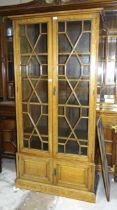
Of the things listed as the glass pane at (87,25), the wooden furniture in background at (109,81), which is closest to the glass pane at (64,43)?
the glass pane at (87,25)

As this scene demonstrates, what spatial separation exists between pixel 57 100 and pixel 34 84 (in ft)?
1.10

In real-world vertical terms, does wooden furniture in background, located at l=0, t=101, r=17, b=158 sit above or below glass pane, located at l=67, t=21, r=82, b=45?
below

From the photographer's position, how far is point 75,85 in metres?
2.20

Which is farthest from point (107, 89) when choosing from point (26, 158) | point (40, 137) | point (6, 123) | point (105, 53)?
point (6, 123)

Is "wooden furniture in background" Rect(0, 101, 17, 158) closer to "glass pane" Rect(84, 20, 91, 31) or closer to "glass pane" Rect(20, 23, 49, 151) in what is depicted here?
"glass pane" Rect(20, 23, 49, 151)

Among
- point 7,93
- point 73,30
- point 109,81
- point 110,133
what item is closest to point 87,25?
point 73,30

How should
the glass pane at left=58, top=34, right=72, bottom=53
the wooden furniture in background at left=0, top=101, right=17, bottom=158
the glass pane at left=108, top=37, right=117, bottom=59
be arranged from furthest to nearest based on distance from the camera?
the wooden furniture in background at left=0, top=101, right=17, bottom=158, the glass pane at left=108, top=37, right=117, bottom=59, the glass pane at left=58, top=34, right=72, bottom=53

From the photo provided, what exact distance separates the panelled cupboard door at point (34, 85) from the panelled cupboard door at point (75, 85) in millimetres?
100

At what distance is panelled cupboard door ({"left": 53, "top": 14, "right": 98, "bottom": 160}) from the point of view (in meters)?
2.07

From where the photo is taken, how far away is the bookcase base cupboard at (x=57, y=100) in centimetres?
212

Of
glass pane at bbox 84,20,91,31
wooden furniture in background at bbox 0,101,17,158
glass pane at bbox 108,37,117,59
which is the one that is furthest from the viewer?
wooden furniture in background at bbox 0,101,17,158

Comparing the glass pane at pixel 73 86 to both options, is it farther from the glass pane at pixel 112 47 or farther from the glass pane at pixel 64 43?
the glass pane at pixel 112 47

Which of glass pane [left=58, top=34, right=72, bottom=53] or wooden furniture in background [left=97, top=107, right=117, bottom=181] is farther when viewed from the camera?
wooden furniture in background [left=97, top=107, right=117, bottom=181]

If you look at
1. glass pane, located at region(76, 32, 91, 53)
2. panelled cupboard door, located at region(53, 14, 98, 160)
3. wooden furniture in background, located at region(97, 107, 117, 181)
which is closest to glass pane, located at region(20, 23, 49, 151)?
panelled cupboard door, located at region(53, 14, 98, 160)
